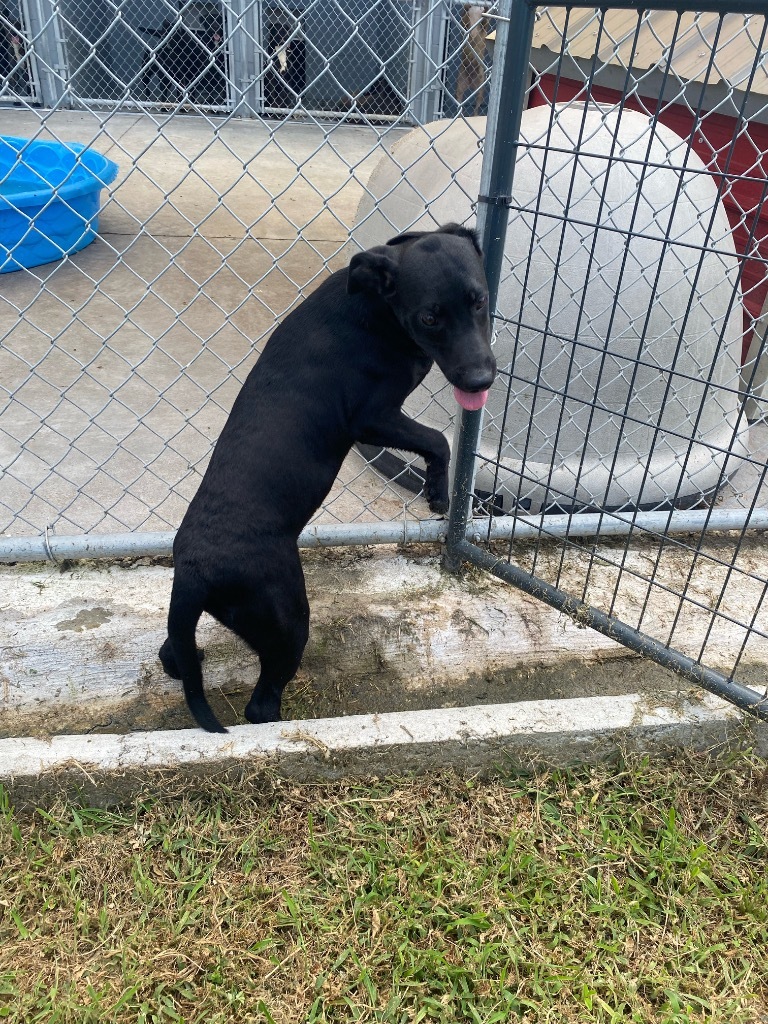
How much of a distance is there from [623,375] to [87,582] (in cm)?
211

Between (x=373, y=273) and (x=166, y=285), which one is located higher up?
(x=373, y=273)

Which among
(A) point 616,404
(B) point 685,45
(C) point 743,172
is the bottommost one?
(A) point 616,404

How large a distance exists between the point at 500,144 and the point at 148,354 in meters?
1.49

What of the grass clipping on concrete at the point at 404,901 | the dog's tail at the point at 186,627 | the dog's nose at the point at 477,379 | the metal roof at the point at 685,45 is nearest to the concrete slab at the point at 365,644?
the grass clipping on concrete at the point at 404,901

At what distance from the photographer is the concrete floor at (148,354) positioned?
3.08 metres

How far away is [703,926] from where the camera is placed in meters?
1.85

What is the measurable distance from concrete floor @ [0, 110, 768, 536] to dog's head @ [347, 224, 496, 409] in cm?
50

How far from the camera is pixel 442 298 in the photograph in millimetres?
1905

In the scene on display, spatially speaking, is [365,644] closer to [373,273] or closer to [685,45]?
[373,273]

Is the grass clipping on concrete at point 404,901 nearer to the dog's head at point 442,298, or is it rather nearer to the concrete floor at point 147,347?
the dog's head at point 442,298

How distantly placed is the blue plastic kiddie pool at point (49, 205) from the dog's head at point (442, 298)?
3196 millimetres

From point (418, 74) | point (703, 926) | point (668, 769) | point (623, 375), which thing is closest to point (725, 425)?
point (623, 375)

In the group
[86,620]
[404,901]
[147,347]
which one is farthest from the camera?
[147,347]

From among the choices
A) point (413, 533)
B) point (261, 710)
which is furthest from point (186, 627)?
point (413, 533)
